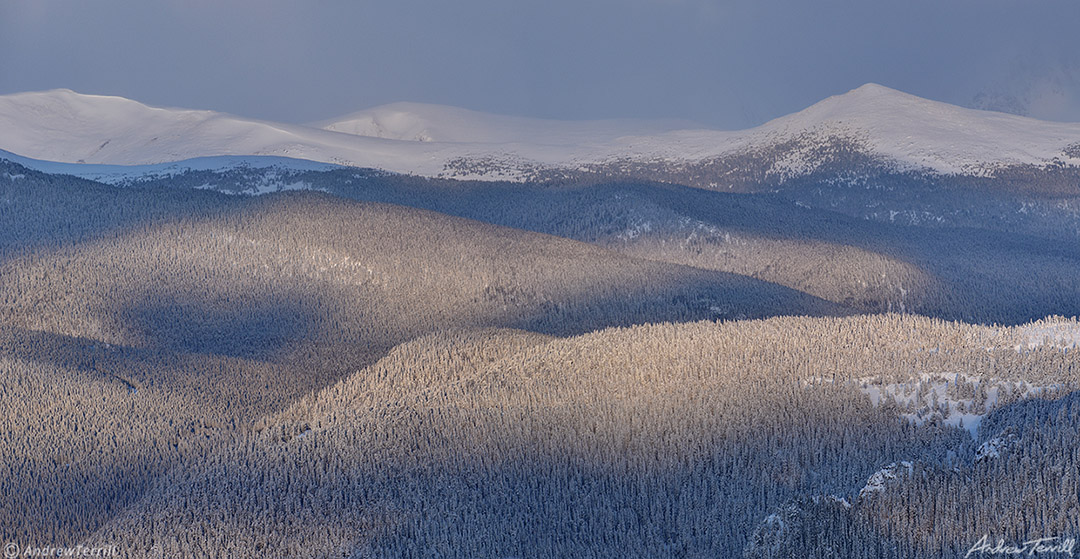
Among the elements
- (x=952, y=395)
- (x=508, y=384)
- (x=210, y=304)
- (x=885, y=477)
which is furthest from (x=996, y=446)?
(x=210, y=304)

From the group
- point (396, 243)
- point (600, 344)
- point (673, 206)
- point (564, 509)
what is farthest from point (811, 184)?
point (564, 509)

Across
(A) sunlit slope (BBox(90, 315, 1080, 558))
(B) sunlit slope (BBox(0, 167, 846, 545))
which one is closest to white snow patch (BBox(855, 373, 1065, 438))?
(A) sunlit slope (BBox(90, 315, 1080, 558))

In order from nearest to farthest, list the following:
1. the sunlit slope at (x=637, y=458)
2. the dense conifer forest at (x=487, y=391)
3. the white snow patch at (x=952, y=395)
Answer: the sunlit slope at (x=637, y=458)
the dense conifer forest at (x=487, y=391)
the white snow patch at (x=952, y=395)

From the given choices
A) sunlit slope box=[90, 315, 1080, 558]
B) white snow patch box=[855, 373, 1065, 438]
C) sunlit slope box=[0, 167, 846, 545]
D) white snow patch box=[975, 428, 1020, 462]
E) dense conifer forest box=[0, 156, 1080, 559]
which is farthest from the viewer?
sunlit slope box=[0, 167, 846, 545]

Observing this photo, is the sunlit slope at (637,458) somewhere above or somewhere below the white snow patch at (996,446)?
below

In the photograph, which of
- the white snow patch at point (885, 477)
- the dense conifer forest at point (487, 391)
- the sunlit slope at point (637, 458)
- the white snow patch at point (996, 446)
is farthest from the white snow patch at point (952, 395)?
the white snow patch at point (885, 477)

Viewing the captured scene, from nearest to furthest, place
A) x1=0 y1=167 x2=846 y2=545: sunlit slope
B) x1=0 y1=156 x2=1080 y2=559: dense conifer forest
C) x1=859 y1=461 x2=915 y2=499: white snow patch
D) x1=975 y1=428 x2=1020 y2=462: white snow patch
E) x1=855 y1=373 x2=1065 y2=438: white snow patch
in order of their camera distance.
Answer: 1. x1=859 y1=461 x2=915 y2=499: white snow patch
2. x1=975 y1=428 x2=1020 y2=462: white snow patch
3. x1=0 y1=156 x2=1080 y2=559: dense conifer forest
4. x1=855 y1=373 x2=1065 y2=438: white snow patch
5. x1=0 y1=167 x2=846 y2=545: sunlit slope

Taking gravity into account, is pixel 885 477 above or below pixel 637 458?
above

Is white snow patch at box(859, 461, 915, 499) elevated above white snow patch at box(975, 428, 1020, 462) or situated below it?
below

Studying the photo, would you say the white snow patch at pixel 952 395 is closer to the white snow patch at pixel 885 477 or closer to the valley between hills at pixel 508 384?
the valley between hills at pixel 508 384

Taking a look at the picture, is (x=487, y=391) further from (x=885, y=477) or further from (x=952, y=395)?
(x=885, y=477)

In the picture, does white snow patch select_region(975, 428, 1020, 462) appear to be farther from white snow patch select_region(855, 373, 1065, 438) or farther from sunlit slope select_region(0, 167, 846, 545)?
sunlit slope select_region(0, 167, 846, 545)
